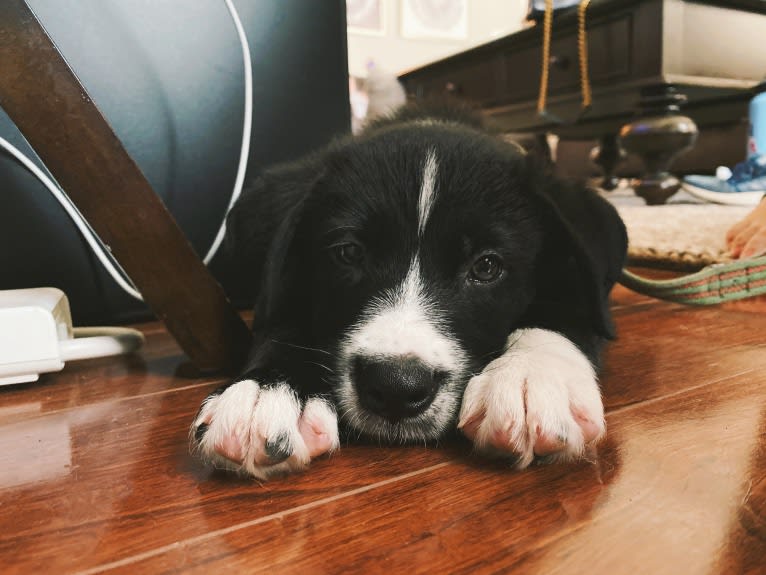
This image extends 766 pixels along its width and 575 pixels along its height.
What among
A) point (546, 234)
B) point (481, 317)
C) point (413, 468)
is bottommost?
point (413, 468)

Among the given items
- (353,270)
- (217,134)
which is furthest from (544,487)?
(217,134)

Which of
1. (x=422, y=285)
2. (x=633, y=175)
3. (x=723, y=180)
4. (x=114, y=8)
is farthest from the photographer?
(x=633, y=175)

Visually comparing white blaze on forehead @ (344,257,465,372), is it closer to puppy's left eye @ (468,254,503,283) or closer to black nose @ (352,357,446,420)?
black nose @ (352,357,446,420)

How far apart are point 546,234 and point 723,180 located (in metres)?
3.80

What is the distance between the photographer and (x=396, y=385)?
973 mm

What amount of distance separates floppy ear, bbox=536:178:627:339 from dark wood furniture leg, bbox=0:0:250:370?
27.8 inches

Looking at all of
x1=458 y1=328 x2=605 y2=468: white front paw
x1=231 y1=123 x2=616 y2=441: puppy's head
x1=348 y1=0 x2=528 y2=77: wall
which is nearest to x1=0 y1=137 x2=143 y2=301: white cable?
x1=231 y1=123 x2=616 y2=441: puppy's head

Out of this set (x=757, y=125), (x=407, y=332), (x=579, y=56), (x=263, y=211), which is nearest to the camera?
(x=407, y=332)

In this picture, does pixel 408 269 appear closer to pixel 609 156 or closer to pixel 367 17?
pixel 609 156

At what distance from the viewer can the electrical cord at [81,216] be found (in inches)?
71.9

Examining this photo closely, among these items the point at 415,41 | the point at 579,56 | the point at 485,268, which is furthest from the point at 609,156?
the point at 485,268

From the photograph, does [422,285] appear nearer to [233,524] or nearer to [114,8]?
[233,524]

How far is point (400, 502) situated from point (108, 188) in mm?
850

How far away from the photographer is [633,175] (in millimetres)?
6660
